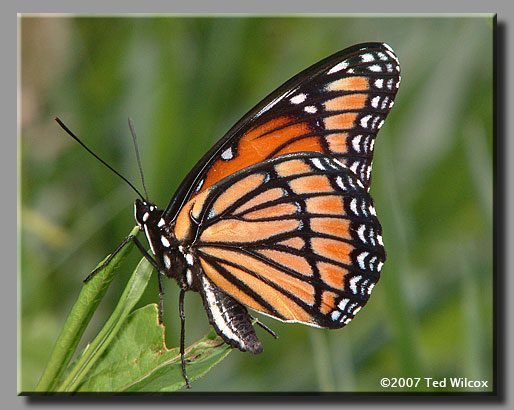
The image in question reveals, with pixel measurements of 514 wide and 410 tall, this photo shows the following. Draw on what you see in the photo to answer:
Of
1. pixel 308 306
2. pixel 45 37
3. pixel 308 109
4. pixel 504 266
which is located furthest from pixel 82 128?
pixel 504 266

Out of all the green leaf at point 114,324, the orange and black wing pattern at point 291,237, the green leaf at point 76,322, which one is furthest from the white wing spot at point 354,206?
the green leaf at point 76,322

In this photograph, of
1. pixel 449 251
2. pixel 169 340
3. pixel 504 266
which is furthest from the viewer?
pixel 449 251

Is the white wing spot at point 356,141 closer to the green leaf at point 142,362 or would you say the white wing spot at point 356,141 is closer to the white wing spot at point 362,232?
the white wing spot at point 362,232

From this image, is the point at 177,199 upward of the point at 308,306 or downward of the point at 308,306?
upward

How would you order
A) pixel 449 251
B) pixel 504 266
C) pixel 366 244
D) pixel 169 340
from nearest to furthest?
pixel 169 340
pixel 366 244
pixel 504 266
pixel 449 251

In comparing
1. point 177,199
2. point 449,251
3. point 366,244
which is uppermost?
point 177,199

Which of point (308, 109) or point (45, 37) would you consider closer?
point (308, 109)

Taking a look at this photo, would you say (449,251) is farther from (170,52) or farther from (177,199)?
(170,52)
